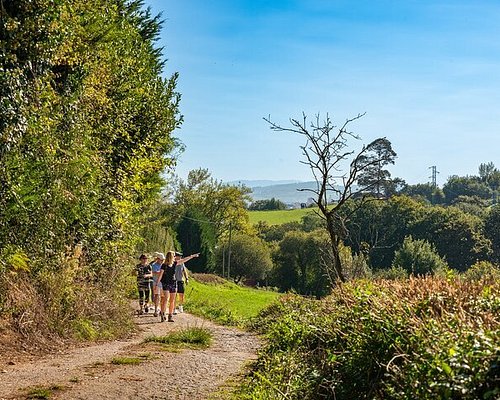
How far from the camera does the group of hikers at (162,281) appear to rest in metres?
17.2

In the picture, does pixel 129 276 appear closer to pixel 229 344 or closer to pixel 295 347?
pixel 229 344

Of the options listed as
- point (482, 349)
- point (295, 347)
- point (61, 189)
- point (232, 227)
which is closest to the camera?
point (482, 349)

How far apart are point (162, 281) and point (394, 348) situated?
1211cm

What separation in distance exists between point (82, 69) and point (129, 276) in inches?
283

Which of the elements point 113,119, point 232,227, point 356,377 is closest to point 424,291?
point 356,377

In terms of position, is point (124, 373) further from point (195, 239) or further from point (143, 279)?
point (195, 239)

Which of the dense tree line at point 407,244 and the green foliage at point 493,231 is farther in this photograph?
the green foliage at point 493,231

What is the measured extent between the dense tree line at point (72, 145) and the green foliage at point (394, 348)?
5.17m

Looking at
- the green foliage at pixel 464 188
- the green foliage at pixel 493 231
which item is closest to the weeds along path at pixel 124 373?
the green foliage at pixel 493 231

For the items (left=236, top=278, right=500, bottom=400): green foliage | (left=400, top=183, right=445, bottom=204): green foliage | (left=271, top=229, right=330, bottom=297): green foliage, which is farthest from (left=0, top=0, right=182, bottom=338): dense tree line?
(left=400, top=183, right=445, bottom=204): green foliage

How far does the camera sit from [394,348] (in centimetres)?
572

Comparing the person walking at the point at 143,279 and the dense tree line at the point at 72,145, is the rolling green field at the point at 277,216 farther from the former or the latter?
the dense tree line at the point at 72,145

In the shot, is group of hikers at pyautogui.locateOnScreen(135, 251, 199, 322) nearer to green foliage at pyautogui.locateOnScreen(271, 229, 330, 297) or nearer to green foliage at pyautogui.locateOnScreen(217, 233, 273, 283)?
green foliage at pyautogui.locateOnScreen(271, 229, 330, 297)

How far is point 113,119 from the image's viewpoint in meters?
16.7
